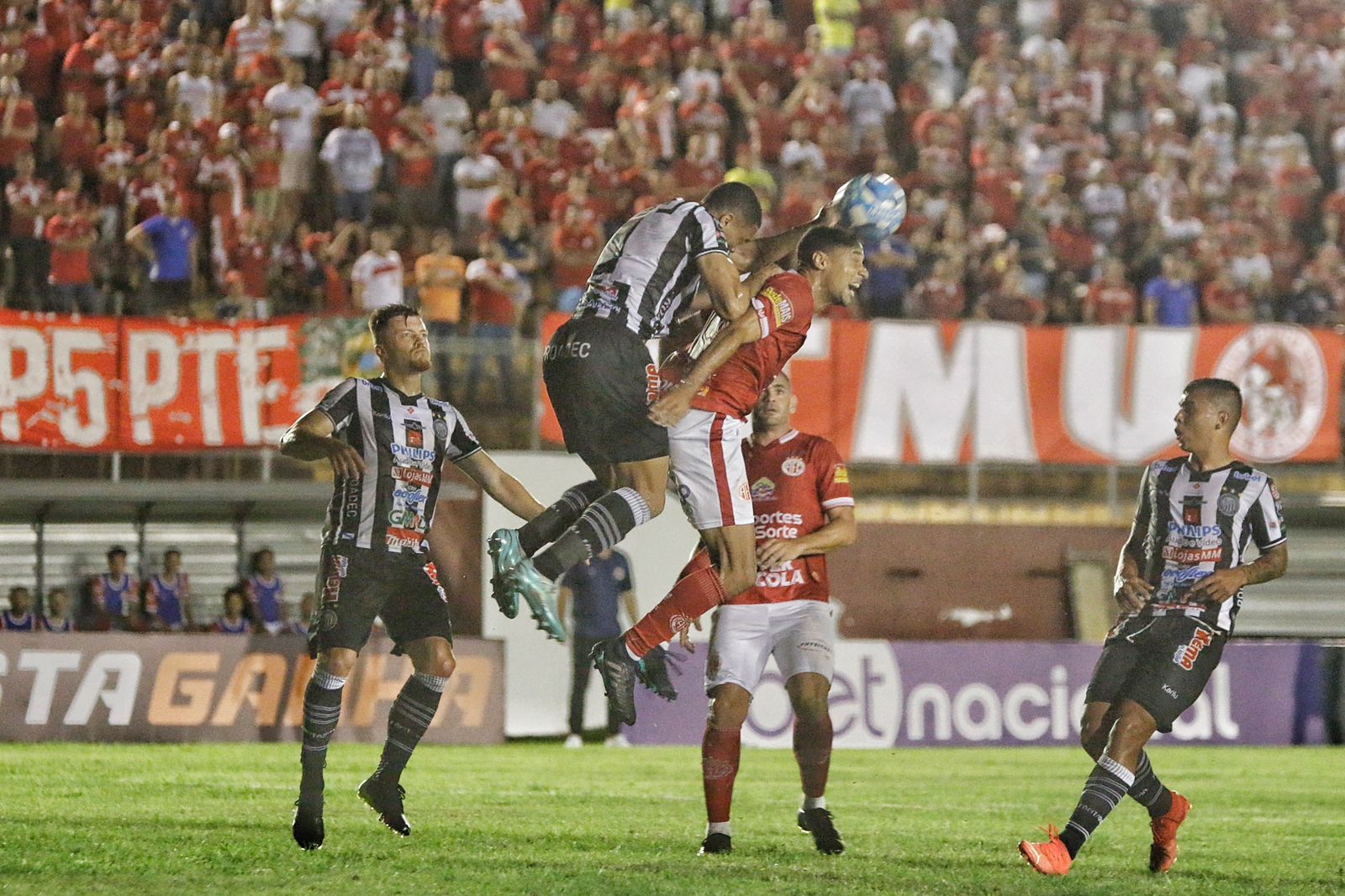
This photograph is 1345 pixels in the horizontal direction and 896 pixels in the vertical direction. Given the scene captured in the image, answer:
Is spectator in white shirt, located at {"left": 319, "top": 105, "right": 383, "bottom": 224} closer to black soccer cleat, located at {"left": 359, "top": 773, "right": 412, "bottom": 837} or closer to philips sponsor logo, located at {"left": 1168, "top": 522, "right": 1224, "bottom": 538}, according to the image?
black soccer cleat, located at {"left": 359, "top": 773, "right": 412, "bottom": 837}

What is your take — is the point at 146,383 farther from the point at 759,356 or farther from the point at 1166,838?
the point at 1166,838

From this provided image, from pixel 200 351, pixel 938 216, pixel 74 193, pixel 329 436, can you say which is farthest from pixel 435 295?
pixel 329 436

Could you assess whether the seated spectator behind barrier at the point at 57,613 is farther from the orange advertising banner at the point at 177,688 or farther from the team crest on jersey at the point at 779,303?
the team crest on jersey at the point at 779,303

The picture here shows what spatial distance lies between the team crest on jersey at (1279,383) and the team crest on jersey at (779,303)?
10269 millimetres

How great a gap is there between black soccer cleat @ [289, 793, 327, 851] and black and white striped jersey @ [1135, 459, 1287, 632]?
3.64m

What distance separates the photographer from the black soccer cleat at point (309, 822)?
8.08m

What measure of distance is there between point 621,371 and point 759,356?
594mm

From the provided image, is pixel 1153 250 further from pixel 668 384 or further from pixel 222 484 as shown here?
pixel 668 384

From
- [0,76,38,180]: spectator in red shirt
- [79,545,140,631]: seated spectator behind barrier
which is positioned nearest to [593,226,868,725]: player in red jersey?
[79,545,140,631]: seated spectator behind barrier

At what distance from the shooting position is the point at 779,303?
8148 mm

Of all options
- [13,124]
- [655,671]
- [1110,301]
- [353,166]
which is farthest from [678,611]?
[13,124]

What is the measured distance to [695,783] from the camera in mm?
13031

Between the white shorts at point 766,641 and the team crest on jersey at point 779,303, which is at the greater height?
the team crest on jersey at point 779,303

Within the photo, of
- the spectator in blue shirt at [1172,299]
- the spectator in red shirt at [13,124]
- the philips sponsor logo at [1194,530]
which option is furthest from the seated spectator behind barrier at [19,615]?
the philips sponsor logo at [1194,530]
